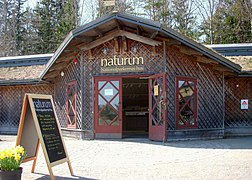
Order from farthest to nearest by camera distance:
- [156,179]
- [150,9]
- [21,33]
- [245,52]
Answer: [21,33] < [150,9] < [245,52] < [156,179]

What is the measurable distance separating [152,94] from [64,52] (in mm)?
3019

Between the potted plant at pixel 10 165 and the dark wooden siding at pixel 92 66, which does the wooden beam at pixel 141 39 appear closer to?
the dark wooden siding at pixel 92 66

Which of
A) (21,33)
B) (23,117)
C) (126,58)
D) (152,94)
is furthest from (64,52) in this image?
(21,33)

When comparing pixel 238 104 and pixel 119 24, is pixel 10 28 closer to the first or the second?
pixel 119 24

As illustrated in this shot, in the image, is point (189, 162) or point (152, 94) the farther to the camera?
point (152, 94)

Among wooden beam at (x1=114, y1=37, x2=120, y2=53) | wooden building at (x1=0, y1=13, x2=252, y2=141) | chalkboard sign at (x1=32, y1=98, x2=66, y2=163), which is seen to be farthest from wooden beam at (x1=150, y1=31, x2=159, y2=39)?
chalkboard sign at (x1=32, y1=98, x2=66, y2=163)

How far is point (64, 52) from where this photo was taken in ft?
32.7

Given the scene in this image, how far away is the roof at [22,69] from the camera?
12672 millimetres

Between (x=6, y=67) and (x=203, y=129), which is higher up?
(x=6, y=67)

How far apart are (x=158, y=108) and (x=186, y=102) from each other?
3.13 ft

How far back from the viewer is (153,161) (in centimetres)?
637

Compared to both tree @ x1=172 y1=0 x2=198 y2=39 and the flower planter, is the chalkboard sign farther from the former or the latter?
tree @ x1=172 y1=0 x2=198 y2=39

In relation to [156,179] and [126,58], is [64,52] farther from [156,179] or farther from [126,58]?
[156,179]

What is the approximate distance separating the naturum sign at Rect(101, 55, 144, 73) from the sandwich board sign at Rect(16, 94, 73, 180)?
14.4 feet
